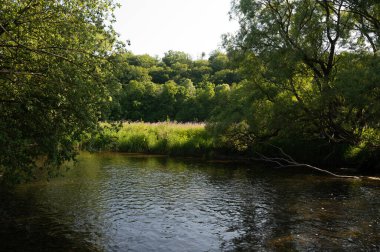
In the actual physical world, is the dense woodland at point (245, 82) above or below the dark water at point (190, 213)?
above

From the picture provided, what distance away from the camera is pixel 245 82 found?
27.8m

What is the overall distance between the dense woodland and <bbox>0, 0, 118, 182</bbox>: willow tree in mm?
33

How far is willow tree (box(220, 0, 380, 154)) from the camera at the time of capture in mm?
21938

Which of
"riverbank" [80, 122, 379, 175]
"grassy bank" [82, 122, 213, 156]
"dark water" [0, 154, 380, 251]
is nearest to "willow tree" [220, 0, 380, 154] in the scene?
"riverbank" [80, 122, 379, 175]

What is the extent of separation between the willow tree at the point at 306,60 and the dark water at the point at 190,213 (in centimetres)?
437

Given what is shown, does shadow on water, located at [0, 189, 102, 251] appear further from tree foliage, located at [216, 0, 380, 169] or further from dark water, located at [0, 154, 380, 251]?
tree foliage, located at [216, 0, 380, 169]

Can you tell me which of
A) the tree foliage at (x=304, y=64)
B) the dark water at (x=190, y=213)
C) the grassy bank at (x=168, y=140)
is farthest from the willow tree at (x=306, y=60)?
the grassy bank at (x=168, y=140)

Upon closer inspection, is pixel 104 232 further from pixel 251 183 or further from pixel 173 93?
pixel 173 93

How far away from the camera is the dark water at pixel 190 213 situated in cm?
1054

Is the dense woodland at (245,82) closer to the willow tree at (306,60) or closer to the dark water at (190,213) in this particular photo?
the willow tree at (306,60)

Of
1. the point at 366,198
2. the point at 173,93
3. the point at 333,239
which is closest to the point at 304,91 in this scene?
the point at 366,198

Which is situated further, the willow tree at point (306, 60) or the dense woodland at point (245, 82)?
the willow tree at point (306, 60)

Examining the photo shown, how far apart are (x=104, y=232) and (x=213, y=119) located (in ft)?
62.8

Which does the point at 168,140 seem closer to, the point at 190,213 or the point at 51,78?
the point at 190,213
